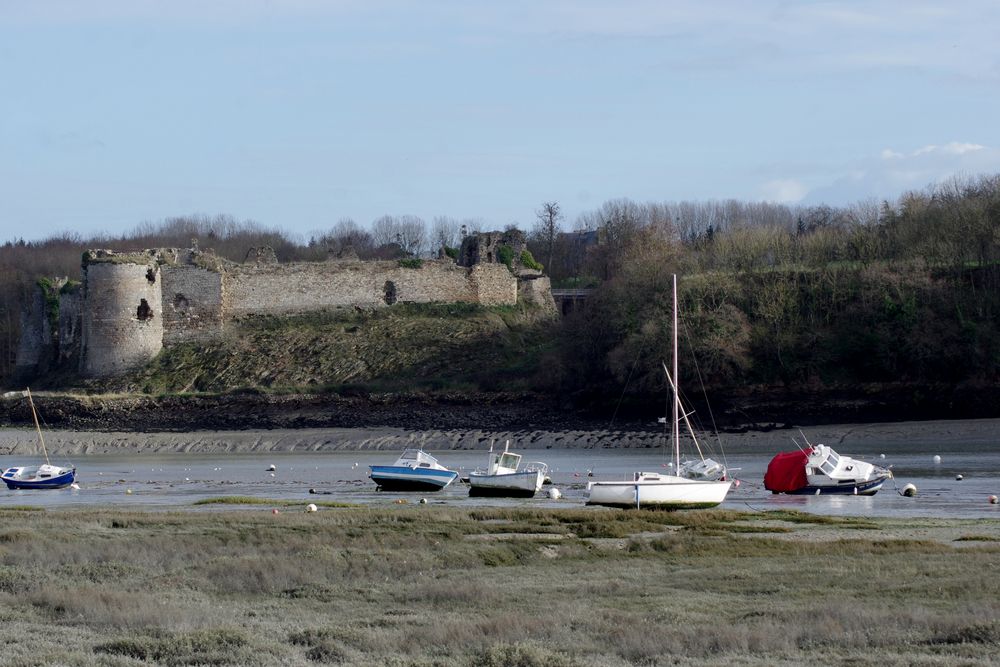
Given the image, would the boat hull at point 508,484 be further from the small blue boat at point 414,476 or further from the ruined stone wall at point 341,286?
the ruined stone wall at point 341,286

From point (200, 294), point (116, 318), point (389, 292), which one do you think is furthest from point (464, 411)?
point (116, 318)

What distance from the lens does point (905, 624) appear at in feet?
41.3

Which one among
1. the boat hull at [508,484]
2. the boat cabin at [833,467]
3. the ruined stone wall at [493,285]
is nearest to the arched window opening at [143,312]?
the ruined stone wall at [493,285]

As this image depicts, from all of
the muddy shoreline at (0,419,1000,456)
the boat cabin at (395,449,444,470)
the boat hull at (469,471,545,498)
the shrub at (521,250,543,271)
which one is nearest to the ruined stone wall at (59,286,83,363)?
the muddy shoreline at (0,419,1000,456)

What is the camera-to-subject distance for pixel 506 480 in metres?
30.9

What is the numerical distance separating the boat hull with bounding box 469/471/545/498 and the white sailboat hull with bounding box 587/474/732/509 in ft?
13.8

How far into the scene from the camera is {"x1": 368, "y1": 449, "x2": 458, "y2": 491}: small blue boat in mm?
33188

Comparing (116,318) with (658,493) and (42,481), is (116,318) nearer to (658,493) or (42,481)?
(42,481)

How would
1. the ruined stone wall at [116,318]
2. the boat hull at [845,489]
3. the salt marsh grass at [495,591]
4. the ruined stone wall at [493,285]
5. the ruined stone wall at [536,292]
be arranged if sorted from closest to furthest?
the salt marsh grass at [495,591] → the boat hull at [845,489] → the ruined stone wall at [116,318] → the ruined stone wall at [493,285] → the ruined stone wall at [536,292]

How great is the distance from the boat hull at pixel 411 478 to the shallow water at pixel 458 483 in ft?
1.40

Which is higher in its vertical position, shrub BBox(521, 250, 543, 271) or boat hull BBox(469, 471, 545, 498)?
shrub BBox(521, 250, 543, 271)

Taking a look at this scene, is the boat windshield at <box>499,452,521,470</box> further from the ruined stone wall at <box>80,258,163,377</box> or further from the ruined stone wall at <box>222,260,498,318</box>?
the ruined stone wall at <box>222,260,498,318</box>

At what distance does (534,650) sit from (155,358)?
51070mm

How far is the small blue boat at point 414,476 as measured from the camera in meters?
33.2
